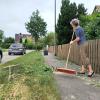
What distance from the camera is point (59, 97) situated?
7.45 metres

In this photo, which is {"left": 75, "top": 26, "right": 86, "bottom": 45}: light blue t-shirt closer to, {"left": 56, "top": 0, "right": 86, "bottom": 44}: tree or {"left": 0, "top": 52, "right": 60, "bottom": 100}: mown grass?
{"left": 0, "top": 52, "right": 60, "bottom": 100}: mown grass

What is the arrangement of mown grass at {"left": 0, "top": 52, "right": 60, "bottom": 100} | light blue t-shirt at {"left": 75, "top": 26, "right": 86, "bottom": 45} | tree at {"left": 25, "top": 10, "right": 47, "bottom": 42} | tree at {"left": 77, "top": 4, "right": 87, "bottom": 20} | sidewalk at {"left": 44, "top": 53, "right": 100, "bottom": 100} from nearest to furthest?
mown grass at {"left": 0, "top": 52, "right": 60, "bottom": 100}, sidewalk at {"left": 44, "top": 53, "right": 100, "bottom": 100}, light blue t-shirt at {"left": 75, "top": 26, "right": 86, "bottom": 45}, tree at {"left": 77, "top": 4, "right": 87, "bottom": 20}, tree at {"left": 25, "top": 10, "right": 47, "bottom": 42}

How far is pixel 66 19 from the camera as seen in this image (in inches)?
1914

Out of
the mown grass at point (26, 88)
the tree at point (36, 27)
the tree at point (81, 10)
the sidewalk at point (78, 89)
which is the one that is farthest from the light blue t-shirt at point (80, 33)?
the tree at point (36, 27)

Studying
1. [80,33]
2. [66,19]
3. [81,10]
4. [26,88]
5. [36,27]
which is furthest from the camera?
[36,27]

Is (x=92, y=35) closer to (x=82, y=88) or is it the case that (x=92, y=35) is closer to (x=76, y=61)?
(x=76, y=61)

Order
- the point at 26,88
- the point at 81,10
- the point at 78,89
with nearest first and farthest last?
1. the point at 26,88
2. the point at 78,89
3. the point at 81,10

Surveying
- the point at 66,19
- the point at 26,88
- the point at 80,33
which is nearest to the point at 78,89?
the point at 26,88

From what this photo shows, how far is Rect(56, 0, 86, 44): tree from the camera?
46.8 metres

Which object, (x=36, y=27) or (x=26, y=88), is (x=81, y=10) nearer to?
(x=26, y=88)

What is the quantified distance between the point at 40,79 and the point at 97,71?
5.32 meters

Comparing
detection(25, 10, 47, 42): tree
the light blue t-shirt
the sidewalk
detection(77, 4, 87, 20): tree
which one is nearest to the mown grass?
the sidewalk

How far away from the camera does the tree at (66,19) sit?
46.8 m

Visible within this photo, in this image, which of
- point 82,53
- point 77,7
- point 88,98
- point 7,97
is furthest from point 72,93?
point 77,7
